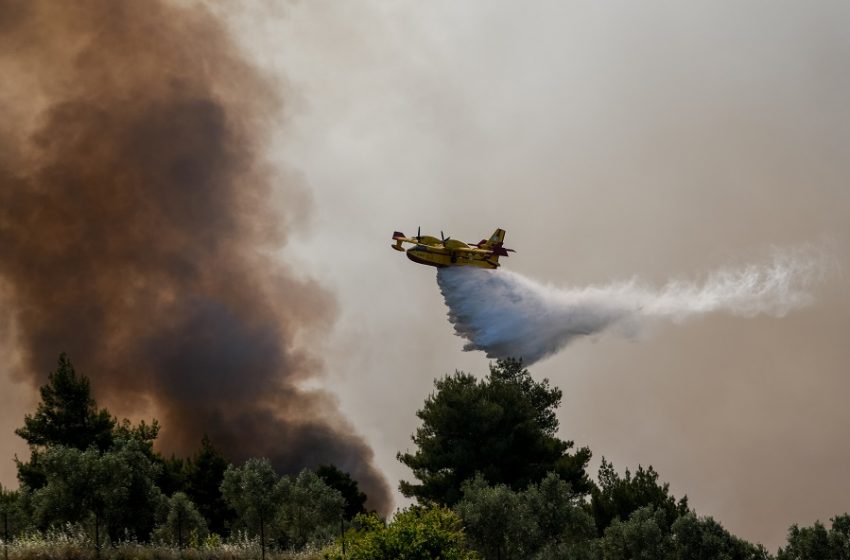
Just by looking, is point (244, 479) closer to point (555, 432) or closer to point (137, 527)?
point (137, 527)

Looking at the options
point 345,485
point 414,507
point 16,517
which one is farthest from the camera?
point 345,485

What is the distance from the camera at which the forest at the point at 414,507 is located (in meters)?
74.9

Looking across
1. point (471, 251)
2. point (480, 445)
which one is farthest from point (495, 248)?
point (480, 445)

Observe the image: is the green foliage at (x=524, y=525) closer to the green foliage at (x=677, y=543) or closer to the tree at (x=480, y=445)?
the green foliage at (x=677, y=543)

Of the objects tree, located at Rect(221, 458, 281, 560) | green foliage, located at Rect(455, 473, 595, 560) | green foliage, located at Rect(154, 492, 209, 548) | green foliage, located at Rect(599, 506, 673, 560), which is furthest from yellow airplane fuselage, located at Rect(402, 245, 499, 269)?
green foliage, located at Rect(599, 506, 673, 560)

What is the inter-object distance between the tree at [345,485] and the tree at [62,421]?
77.3 feet

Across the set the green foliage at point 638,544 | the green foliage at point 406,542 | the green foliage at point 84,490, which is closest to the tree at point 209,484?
the green foliage at point 84,490

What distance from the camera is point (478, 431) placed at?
363 ft

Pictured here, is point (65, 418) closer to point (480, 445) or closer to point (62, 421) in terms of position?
point (62, 421)

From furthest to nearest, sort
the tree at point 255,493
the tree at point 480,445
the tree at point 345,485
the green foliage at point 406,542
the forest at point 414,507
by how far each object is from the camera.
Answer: the tree at point 345,485
the tree at point 480,445
the tree at point 255,493
the forest at point 414,507
the green foliage at point 406,542

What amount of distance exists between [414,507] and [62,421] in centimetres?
4497

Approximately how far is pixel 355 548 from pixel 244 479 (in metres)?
24.6

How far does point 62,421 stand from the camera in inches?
4397

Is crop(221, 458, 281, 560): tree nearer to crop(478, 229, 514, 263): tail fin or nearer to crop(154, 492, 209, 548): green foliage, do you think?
crop(154, 492, 209, 548): green foliage
